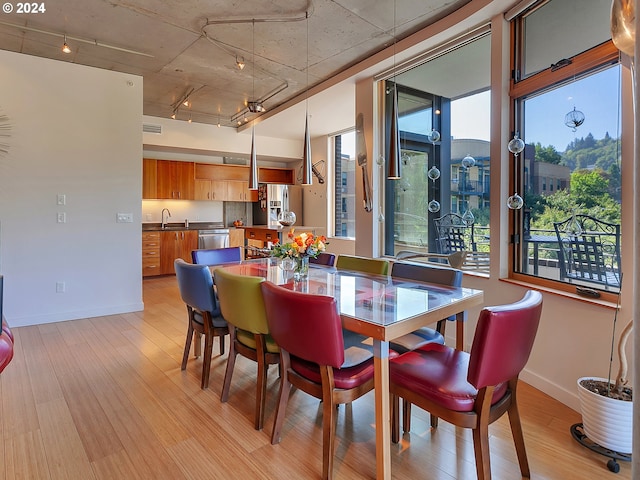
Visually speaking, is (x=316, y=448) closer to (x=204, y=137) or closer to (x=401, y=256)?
(x=401, y=256)

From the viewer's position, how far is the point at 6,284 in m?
3.94

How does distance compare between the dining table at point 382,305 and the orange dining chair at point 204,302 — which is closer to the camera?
the dining table at point 382,305

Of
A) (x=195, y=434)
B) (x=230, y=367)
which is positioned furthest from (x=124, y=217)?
(x=195, y=434)

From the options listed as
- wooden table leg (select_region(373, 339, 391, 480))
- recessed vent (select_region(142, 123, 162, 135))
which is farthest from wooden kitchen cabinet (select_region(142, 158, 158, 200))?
wooden table leg (select_region(373, 339, 391, 480))

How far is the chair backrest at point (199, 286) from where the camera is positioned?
255cm

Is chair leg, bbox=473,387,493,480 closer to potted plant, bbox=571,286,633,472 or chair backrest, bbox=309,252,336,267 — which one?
potted plant, bbox=571,286,633,472

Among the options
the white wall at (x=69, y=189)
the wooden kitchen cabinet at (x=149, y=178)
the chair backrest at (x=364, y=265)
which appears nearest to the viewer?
the chair backrest at (x=364, y=265)

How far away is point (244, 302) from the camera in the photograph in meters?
2.12

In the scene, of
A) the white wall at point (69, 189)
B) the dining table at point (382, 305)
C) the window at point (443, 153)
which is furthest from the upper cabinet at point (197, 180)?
the dining table at point (382, 305)

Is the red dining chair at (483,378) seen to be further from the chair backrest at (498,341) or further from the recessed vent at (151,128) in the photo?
the recessed vent at (151,128)

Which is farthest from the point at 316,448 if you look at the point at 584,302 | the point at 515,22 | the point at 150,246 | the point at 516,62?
the point at 150,246

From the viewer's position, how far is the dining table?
1.67 meters

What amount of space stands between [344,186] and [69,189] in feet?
15.7

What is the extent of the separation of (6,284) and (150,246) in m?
2.88
